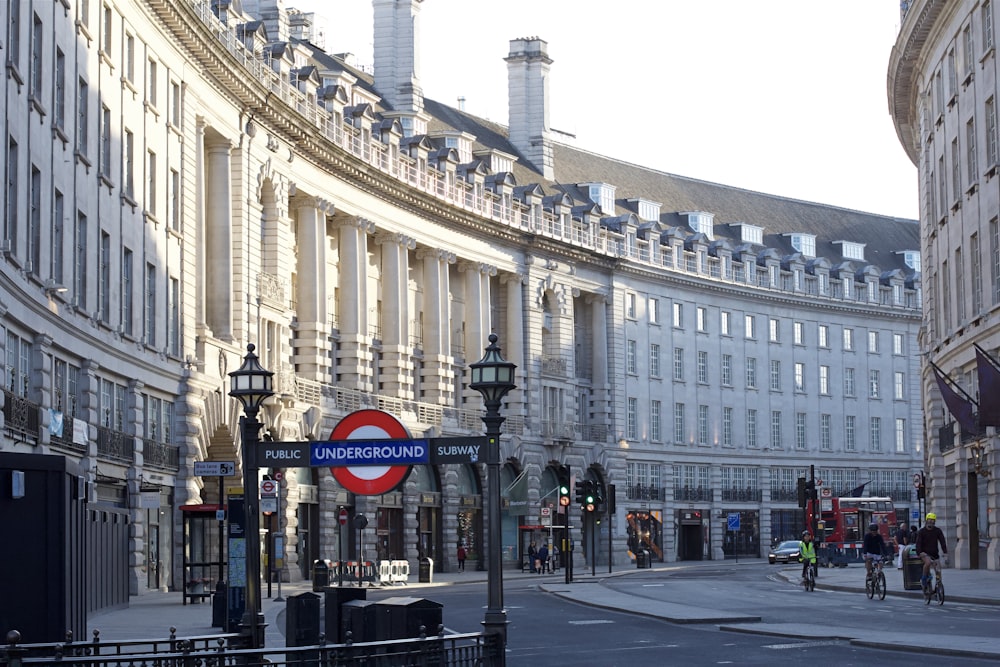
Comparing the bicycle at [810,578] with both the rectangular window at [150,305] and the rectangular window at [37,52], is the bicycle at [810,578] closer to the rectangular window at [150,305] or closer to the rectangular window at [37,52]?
the rectangular window at [150,305]

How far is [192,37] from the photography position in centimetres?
5284

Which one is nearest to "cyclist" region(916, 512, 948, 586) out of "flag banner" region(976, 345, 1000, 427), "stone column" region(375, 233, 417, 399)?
"flag banner" region(976, 345, 1000, 427)

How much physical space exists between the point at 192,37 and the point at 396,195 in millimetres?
21924

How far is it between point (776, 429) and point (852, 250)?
17.6 meters

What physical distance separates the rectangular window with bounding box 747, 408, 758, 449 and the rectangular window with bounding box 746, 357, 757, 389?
1.55m

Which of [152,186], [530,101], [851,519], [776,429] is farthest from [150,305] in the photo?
[776,429]

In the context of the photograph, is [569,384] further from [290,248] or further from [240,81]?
[240,81]

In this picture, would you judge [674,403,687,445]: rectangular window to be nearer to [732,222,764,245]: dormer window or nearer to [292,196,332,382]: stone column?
[732,222,764,245]: dormer window

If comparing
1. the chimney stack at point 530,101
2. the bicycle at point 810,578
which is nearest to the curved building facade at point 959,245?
the bicycle at point 810,578

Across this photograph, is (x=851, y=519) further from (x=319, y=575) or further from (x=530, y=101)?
(x=319, y=575)

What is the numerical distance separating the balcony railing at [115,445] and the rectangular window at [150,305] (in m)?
3.54

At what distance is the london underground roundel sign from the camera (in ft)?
55.2

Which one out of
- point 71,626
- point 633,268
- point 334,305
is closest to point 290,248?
point 334,305

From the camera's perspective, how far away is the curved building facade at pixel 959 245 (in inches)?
1886
